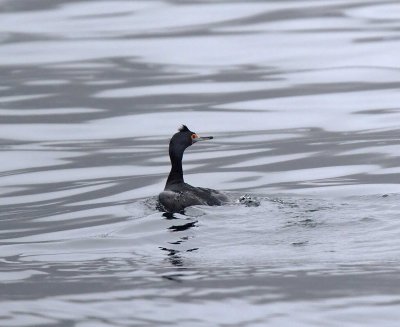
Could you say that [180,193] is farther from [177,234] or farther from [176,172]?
[177,234]

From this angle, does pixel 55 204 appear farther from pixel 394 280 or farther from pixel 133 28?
pixel 133 28

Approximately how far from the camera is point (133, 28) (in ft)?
84.9

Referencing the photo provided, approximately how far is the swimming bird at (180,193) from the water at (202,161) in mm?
205

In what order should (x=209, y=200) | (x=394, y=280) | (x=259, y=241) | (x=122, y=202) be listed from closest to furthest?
(x=394, y=280) < (x=259, y=241) < (x=209, y=200) < (x=122, y=202)

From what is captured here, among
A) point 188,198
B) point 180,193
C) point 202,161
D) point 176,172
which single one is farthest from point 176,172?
point 202,161

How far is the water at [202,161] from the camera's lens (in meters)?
9.98

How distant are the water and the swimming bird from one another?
0.20m

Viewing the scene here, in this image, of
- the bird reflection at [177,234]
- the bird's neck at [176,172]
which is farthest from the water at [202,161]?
the bird's neck at [176,172]

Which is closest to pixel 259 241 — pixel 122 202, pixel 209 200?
pixel 209 200

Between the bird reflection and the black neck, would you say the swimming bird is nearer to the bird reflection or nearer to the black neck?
the black neck

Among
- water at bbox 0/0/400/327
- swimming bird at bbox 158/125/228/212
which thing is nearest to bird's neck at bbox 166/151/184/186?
swimming bird at bbox 158/125/228/212

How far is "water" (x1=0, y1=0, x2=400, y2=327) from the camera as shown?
9.98m

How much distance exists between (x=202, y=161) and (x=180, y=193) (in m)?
3.38

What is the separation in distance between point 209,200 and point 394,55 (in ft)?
34.3
